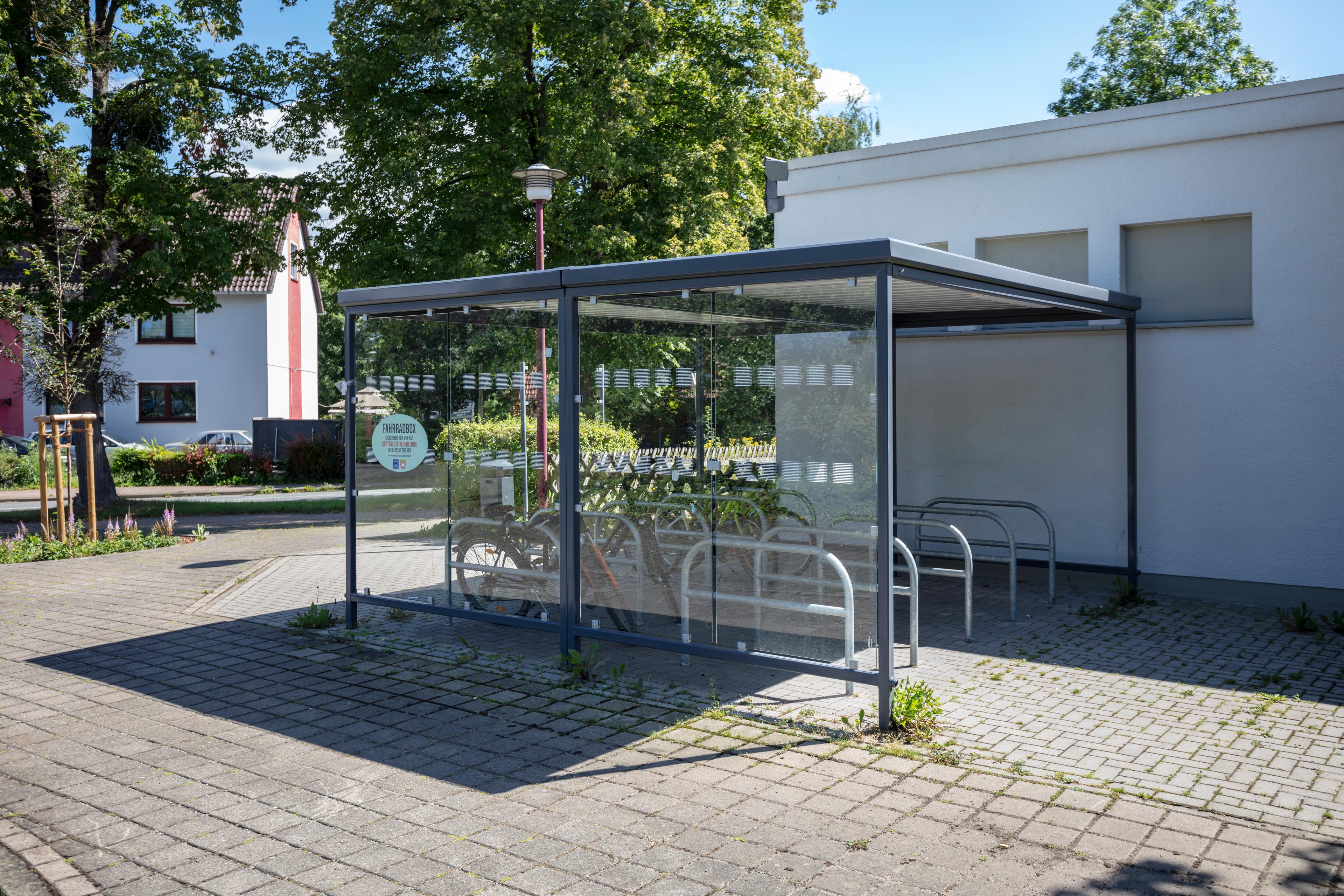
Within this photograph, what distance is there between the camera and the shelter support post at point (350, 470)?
8.37 m

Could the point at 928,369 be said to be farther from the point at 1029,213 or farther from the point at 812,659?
the point at 812,659

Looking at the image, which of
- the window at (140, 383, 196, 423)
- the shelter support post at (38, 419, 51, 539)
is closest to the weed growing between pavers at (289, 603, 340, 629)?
the shelter support post at (38, 419, 51, 539)

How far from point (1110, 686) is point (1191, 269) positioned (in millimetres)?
4808

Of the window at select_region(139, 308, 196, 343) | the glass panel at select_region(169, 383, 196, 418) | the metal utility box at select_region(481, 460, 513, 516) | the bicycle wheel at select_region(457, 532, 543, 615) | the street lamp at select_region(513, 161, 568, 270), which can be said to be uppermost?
the window at select_region(139, 308, 196, 343)

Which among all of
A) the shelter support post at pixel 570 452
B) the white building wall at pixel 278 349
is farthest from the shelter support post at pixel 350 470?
the white building wall at pixel 278 349

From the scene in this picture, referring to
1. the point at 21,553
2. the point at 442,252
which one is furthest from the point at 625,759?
the point at 442,252

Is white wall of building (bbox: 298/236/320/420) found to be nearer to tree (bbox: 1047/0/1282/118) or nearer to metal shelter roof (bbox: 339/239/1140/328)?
tree (bbox: 1047/0/1282/118)

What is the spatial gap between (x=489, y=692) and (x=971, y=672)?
3.10m

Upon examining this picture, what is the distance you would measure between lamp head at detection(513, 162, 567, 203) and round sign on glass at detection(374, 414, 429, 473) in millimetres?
4531

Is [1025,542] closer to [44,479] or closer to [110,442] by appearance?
[44,479]

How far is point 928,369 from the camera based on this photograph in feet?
36.1

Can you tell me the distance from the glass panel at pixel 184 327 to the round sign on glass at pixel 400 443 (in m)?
31.6

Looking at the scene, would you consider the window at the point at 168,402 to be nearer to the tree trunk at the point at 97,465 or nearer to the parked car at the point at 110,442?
the parked car at the point at 110,442

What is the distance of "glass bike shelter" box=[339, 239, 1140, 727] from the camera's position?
5.96 meters
